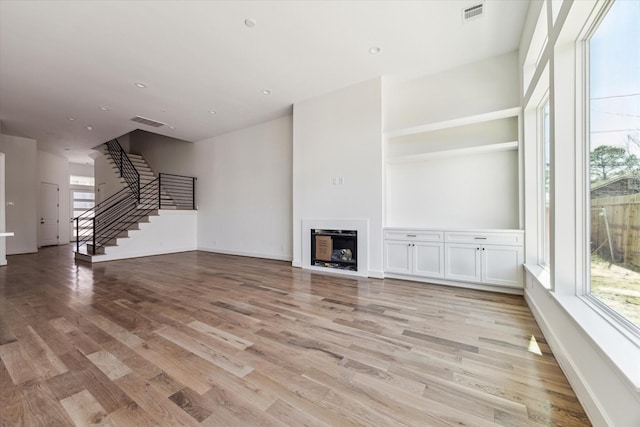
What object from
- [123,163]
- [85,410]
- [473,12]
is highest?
[473,12]

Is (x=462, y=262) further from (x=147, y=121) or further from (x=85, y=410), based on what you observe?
(x=147, y=121)

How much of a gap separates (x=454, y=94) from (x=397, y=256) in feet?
8.89

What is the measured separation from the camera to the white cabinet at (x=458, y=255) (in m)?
3.41

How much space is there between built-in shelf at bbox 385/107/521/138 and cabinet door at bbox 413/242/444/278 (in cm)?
177

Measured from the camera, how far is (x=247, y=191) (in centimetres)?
679

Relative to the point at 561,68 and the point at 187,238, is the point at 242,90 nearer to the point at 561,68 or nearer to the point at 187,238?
the point at 561,68

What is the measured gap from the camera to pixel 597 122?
184 cm

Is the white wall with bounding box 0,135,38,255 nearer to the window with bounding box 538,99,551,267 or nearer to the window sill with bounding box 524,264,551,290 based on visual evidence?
the window sill with bounding box 524,264,551,290

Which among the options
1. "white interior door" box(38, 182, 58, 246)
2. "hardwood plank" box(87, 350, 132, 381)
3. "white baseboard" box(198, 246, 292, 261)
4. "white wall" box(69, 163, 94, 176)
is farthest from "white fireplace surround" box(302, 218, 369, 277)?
"white wall" box(69, 163, 94, 176)

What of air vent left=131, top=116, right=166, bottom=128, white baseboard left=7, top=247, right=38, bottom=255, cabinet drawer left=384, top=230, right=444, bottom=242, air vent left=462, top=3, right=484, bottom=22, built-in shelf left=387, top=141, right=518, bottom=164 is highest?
air vent left=462, top=3, right=484, bottom=22

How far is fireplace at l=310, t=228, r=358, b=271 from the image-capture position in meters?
4.62

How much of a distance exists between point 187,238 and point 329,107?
5784 millimetres

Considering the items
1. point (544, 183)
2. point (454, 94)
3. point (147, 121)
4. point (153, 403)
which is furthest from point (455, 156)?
point (147, 121)

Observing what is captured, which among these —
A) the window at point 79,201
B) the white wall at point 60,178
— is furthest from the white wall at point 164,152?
the window at point 79,201
